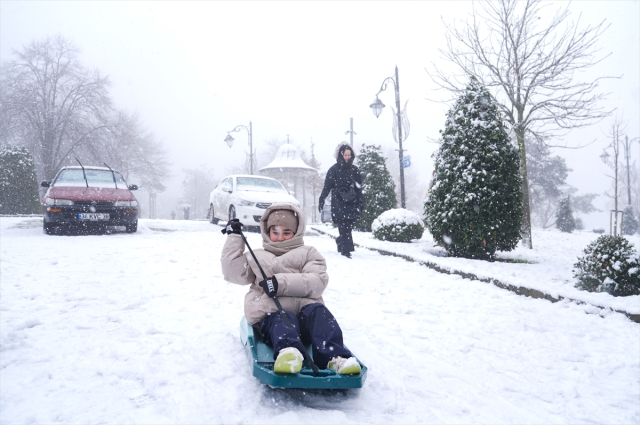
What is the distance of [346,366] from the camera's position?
2.32 metres

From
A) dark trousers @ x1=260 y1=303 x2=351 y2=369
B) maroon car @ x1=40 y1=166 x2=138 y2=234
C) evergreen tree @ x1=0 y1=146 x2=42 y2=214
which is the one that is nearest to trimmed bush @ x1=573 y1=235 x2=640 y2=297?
dark trousers @ x1=260 y1=303 x2=351 y2=369

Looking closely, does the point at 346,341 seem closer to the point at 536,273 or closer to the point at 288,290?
the point at 288,290

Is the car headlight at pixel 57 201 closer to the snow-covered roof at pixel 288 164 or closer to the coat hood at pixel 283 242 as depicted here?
the coat hood at pixel 283 242

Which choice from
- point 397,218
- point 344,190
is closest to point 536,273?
point 344,190

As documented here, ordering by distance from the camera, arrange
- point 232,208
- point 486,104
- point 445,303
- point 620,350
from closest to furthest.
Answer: point 620,350, point 445,303, point 486,104, point 232,208

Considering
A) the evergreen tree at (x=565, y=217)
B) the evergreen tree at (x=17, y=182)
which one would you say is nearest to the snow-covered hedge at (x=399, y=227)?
the evergreen tree at (x=17, y=182)

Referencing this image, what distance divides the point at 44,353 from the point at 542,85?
10851mm

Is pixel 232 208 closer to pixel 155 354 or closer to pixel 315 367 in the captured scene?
pixel 155 354

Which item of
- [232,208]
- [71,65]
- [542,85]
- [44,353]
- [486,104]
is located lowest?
[44,353]

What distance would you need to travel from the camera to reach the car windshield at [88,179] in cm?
994

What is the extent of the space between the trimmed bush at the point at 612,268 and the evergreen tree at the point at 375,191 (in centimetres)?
816

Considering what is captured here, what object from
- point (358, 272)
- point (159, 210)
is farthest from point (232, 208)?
point (159, 210)

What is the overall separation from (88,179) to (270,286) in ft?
31.1

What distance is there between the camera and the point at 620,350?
340 centimetres
